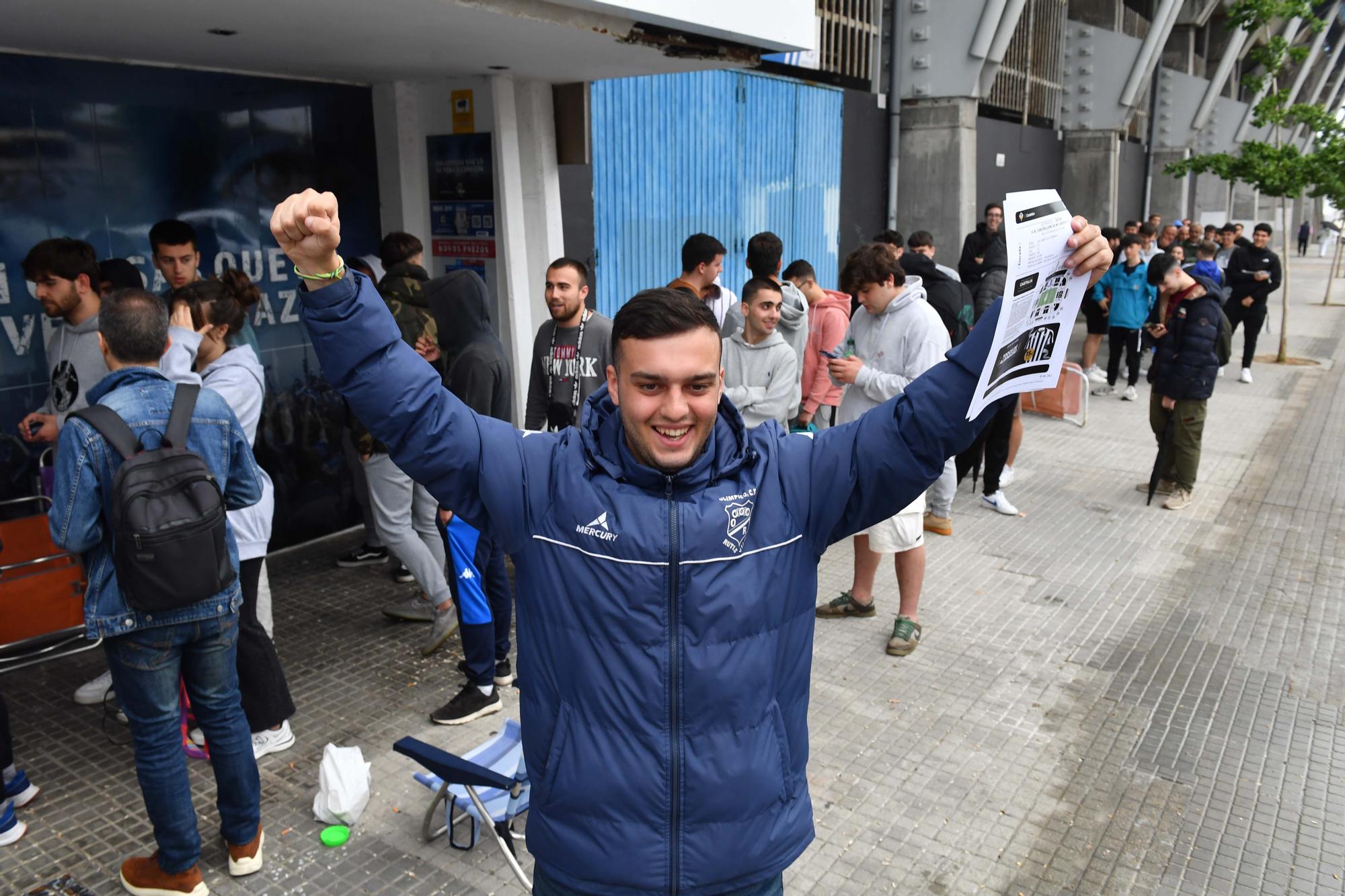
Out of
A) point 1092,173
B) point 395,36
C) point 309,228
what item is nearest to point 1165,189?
point 1092,173

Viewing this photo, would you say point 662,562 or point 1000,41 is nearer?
point 662,562

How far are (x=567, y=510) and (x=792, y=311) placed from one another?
15.3 feet

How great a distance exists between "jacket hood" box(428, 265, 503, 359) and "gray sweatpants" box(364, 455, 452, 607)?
2.47 feet

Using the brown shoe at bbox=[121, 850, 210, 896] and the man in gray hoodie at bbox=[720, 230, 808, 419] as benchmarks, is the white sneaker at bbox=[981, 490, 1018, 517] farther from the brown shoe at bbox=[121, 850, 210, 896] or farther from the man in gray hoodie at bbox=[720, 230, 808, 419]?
the brown shoe at bbox=[121, 850, 210, 896]

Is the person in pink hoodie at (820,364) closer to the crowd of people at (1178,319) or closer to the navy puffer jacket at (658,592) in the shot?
the crowd of people at (1178,319)

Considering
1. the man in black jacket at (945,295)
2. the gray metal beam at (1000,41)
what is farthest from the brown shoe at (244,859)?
the gray metal beam at (1000,41)

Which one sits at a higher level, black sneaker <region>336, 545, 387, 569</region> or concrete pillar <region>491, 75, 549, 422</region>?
concrete pillar <region>491, 75, 549, 422</region>

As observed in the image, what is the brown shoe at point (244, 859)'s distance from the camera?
3.68 m

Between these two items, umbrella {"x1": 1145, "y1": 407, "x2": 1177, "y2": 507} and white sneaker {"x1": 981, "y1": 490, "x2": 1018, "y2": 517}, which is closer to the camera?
white sneaker {"x1": 981, "y1": 490, "x2": 1018, "y2": 517}

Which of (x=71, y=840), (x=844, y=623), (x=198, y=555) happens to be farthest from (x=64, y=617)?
(x=844, y=623)

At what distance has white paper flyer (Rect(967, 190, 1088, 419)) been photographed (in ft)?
6.45

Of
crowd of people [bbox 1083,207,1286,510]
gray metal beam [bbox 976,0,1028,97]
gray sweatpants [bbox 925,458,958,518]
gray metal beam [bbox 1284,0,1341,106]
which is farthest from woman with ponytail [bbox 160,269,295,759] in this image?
gray metal beam [bbox 1284,0,1341,106]

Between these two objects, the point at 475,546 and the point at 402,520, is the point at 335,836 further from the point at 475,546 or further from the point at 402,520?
the point at 402,520

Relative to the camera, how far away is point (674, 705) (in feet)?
6.91
